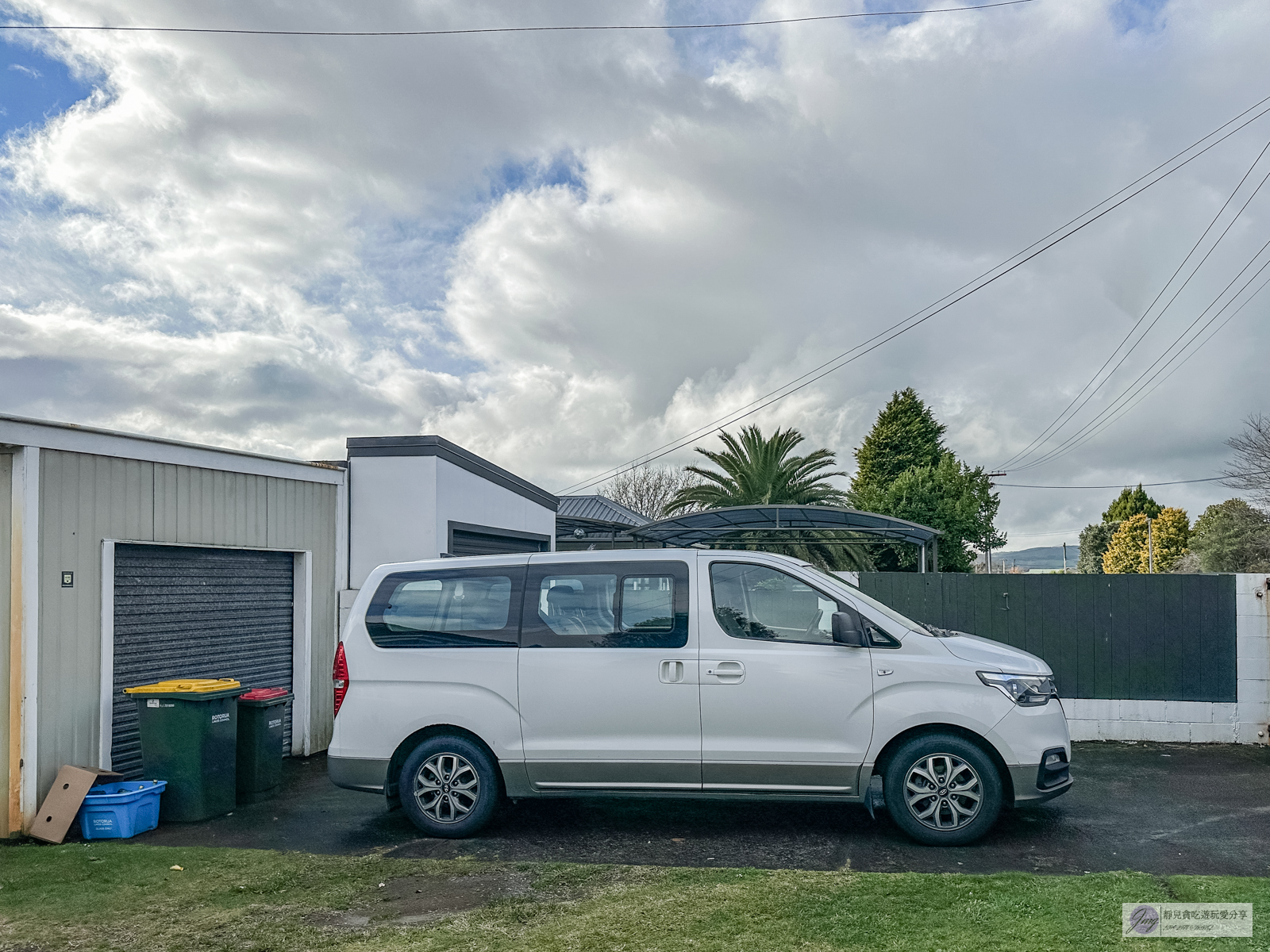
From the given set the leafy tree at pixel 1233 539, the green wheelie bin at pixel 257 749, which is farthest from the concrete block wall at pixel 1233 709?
the leafy tree at pixel 1233 539

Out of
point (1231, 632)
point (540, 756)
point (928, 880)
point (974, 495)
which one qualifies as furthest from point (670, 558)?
point (974, 495)

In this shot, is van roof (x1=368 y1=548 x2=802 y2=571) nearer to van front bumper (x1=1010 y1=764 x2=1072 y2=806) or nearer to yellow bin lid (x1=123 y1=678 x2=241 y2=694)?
yellow bin lid (x1=123 y1=678 x2=241 y2=694)

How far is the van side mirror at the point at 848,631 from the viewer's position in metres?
6.17

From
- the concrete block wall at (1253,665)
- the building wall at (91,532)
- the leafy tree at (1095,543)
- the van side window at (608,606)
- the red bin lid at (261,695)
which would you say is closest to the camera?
the van side window at (608,606)

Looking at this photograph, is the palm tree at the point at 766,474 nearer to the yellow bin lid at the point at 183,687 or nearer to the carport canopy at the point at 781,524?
the carport canopy at the point at 781,524

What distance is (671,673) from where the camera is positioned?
6.35m

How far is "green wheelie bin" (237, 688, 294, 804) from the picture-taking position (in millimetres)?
7750

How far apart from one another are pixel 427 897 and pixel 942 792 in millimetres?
3163

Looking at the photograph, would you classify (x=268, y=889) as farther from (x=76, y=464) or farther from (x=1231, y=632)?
(x=1231, y=632)

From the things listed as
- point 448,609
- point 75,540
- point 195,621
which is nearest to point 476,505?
point 195,621

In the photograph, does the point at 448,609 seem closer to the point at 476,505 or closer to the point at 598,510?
the point at 476,505

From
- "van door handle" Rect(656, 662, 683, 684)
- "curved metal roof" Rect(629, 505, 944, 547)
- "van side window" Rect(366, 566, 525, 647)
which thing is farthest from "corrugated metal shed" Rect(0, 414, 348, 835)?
"curved metal roof" Rect(629, 505, 944, 547)
